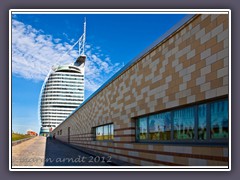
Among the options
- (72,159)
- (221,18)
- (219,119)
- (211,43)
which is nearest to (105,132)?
(72,159)

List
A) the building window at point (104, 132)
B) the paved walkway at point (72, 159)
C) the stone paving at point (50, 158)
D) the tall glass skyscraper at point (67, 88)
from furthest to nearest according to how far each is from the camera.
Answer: the tall glass skyscraper at point (67, 88), the building window at point (104, 132), the paved walkway at point (72, 159), the stone paving at point (50, 158)

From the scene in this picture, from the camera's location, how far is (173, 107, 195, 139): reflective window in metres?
8.84

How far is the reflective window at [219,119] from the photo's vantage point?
735 centimetres

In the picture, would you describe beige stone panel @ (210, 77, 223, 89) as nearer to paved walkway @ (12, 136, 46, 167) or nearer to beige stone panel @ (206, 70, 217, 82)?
beige stone panel @ (206, 70, 217, 82)

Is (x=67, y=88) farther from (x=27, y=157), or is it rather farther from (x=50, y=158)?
(x=27, y=157)

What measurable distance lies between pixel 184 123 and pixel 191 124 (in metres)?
0.37

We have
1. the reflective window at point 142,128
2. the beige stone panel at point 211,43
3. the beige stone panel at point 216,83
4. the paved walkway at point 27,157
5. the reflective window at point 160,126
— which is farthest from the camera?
the reflective window at point 142,128

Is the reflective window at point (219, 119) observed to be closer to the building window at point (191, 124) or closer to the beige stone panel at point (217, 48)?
the building window at point (191, 124)

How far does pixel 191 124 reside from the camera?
8.84 meters

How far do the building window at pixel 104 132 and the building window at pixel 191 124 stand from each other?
500 centimetres

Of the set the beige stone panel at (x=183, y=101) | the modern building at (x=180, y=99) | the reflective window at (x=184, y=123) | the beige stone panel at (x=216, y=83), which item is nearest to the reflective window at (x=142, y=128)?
the modern building at (x=180, y=99)

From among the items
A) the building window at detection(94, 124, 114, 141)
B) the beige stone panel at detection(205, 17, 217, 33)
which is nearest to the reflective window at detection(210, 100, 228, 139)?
the beige stone panel at detection(205, 17, 217, 33)
